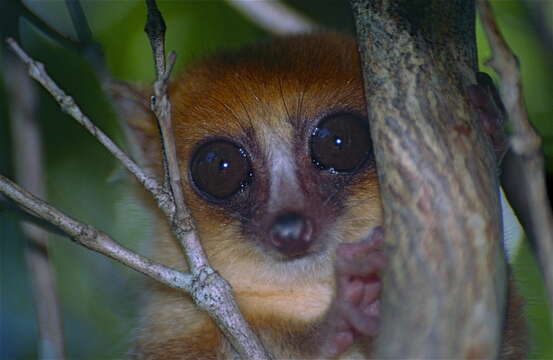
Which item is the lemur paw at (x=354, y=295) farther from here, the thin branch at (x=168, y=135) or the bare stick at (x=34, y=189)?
the bare stick at (x=34, y=189)

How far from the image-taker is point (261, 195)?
3254 mm

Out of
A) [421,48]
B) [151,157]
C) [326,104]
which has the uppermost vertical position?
[151,157]

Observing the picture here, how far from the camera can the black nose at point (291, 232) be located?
289 cm

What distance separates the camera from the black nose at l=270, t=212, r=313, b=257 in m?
2.89

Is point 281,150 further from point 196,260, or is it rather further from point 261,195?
point 196,260

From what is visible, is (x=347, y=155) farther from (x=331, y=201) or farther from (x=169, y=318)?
(x=169, y=318)

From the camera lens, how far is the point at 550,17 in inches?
112

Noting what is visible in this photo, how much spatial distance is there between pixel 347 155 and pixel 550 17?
972 mm

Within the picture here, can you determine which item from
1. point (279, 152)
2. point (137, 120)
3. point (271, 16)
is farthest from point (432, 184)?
point (271, 16)

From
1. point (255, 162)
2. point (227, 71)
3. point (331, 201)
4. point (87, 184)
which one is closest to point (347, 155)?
point (331, 201)

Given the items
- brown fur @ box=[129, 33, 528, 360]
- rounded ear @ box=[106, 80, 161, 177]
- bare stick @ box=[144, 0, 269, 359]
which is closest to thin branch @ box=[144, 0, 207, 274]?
bare stick @ box=[144, 0, 269, 359]

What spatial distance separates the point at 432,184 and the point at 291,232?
1.11 meters

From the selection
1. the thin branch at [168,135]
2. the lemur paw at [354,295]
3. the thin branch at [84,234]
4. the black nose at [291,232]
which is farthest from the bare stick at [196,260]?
the black nose at [291,232]

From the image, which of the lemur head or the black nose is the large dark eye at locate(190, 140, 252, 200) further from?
the black nose
